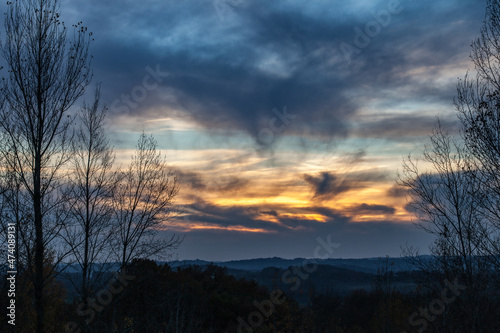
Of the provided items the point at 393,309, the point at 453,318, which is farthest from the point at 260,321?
the point at 453,318

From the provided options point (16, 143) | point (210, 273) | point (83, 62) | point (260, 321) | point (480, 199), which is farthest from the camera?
point (210, 273)

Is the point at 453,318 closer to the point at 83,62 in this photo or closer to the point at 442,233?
the point at 442,233

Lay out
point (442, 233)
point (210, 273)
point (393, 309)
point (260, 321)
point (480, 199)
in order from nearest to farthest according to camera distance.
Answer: point (480, 199) < point (442, 233) < point (393, 309) < point (260, 321) < point (210, 273)

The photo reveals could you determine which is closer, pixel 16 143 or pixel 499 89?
pixel 16 143

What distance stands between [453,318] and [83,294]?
11848mm

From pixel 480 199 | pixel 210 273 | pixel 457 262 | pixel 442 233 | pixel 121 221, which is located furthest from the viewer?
pixel 210 273

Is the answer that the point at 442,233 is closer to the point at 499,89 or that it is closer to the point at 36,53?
the point at 499,89

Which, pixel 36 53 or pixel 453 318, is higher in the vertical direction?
pixel 36 53

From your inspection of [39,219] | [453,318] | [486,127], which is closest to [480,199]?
[486,127]

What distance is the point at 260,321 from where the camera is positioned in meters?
28.9

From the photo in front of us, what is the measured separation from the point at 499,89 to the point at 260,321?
22.6 meters

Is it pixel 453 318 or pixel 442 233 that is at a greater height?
pixel 442 233

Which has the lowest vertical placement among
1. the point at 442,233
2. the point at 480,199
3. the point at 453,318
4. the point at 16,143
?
the point at 453,318

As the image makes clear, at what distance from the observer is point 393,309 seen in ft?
81.6
